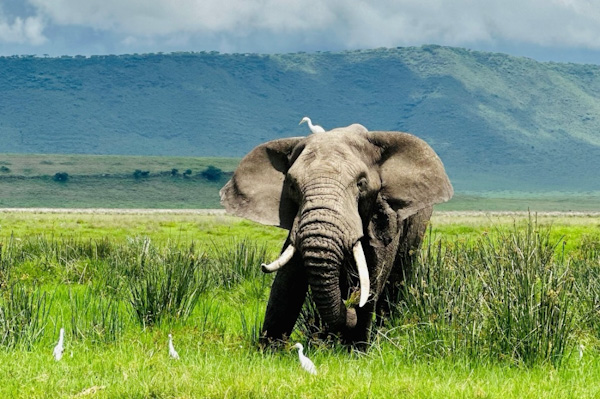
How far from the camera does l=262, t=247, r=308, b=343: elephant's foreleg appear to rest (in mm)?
9617

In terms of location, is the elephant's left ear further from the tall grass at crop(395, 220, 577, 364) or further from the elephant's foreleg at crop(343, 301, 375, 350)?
the elephant's foreleg at crop(343, 301, 375, 350)

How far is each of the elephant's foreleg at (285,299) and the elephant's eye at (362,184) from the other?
945 millimetres

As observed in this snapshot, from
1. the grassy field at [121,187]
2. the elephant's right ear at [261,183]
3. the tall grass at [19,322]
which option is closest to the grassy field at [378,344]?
the tall grass at [19,322]

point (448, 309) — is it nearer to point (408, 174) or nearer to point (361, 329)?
point (361, 329)

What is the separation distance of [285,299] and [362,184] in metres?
1.41

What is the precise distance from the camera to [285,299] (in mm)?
9773

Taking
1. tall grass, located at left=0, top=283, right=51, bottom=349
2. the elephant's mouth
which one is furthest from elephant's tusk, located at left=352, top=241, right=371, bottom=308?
tall grass, located at left=0, top=283, right=51, bottom=349

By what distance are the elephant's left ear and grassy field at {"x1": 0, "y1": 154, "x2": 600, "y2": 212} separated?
6001 inches

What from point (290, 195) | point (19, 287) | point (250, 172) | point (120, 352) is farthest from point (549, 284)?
point (19, 287)

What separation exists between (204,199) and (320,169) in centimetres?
15951

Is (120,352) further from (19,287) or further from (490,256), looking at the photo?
(490,256)

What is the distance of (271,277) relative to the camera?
52.9 ft

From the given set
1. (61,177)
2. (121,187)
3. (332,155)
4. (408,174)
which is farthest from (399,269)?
(61,177)

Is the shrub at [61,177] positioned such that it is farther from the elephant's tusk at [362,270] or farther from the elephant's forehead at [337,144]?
the elephant's tusk at [362,270]
